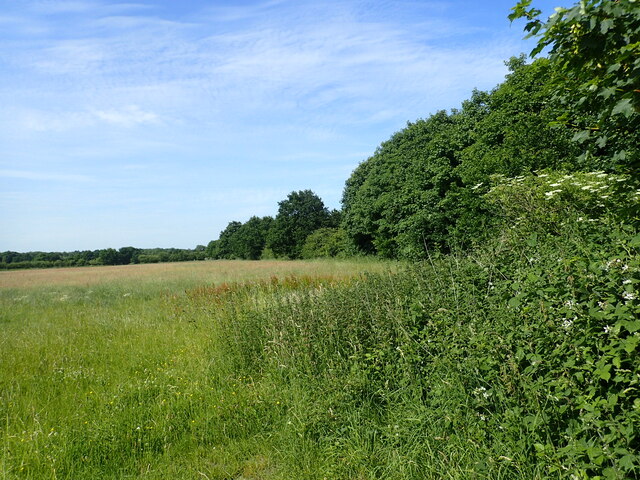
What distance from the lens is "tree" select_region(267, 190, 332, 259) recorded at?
170 ft

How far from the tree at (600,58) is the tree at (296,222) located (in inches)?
1835

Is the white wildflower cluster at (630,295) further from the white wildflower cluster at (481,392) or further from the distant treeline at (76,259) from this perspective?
the distant treeline at (76,259)

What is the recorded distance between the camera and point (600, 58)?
A: 2928 mm

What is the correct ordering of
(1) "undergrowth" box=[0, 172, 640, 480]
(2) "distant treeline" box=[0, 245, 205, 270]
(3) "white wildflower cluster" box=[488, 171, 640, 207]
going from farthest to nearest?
1. (2) "distant treeline" box=[0, 245, 205, 270]
2. (3) "white wildflower cluster" box=[488, 171, 640, 207]
3. (1) "undergrowth" box=[0, 172, 640, 480]

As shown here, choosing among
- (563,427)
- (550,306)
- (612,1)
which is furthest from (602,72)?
(563,427)

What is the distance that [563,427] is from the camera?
8.52ft

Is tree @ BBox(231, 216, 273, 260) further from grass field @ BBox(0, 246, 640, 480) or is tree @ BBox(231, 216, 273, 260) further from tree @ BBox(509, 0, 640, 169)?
tree @ BBox(509, 0, 640, 169)

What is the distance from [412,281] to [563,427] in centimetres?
282

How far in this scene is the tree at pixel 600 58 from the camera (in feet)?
8.11

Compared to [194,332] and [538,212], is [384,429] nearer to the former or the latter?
[194,332]

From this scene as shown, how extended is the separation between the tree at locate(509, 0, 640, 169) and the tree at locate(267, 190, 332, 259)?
46.6 m

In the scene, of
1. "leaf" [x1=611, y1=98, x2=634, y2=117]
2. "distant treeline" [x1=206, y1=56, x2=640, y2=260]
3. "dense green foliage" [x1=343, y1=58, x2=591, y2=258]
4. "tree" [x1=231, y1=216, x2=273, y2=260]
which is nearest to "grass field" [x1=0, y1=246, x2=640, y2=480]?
"leaf" [x1=611, y1=98, x2=634, y2=117]

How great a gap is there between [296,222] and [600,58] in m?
50.8

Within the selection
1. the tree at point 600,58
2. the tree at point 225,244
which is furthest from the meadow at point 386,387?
the tree at point 225,244
